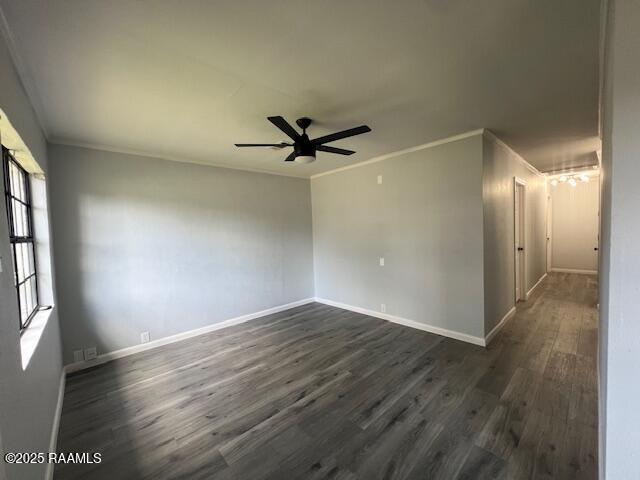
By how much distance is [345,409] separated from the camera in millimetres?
2141

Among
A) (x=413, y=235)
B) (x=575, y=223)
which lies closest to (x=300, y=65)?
(x=413, y=235)

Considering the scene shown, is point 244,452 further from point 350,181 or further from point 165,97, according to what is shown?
point 350,181

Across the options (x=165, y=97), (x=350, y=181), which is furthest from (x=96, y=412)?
(x=350, y=181)

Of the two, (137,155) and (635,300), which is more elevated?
(137,155)

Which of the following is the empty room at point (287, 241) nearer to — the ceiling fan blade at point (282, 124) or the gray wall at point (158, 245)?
the gray wall at point (158, 245)

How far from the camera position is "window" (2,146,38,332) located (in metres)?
1.81

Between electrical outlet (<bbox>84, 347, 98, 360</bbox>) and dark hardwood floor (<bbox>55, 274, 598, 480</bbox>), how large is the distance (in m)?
0.17

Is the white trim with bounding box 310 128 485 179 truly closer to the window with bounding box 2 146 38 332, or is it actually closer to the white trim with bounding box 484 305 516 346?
the white trim with bounding box 484 305 516 346

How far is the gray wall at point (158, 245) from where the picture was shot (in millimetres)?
2936

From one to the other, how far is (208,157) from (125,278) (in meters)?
1.87

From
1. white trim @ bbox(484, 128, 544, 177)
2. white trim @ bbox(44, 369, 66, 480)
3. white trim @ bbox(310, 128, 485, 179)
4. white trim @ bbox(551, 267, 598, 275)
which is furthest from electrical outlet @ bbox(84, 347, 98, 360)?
white trim @ bbox(551, 267, 598, 275)

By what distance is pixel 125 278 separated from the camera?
10.6ft

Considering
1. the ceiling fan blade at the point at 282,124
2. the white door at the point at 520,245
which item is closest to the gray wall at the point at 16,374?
the ceiling fan blade at the point at 282,124

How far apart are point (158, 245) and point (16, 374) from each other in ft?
8.07
